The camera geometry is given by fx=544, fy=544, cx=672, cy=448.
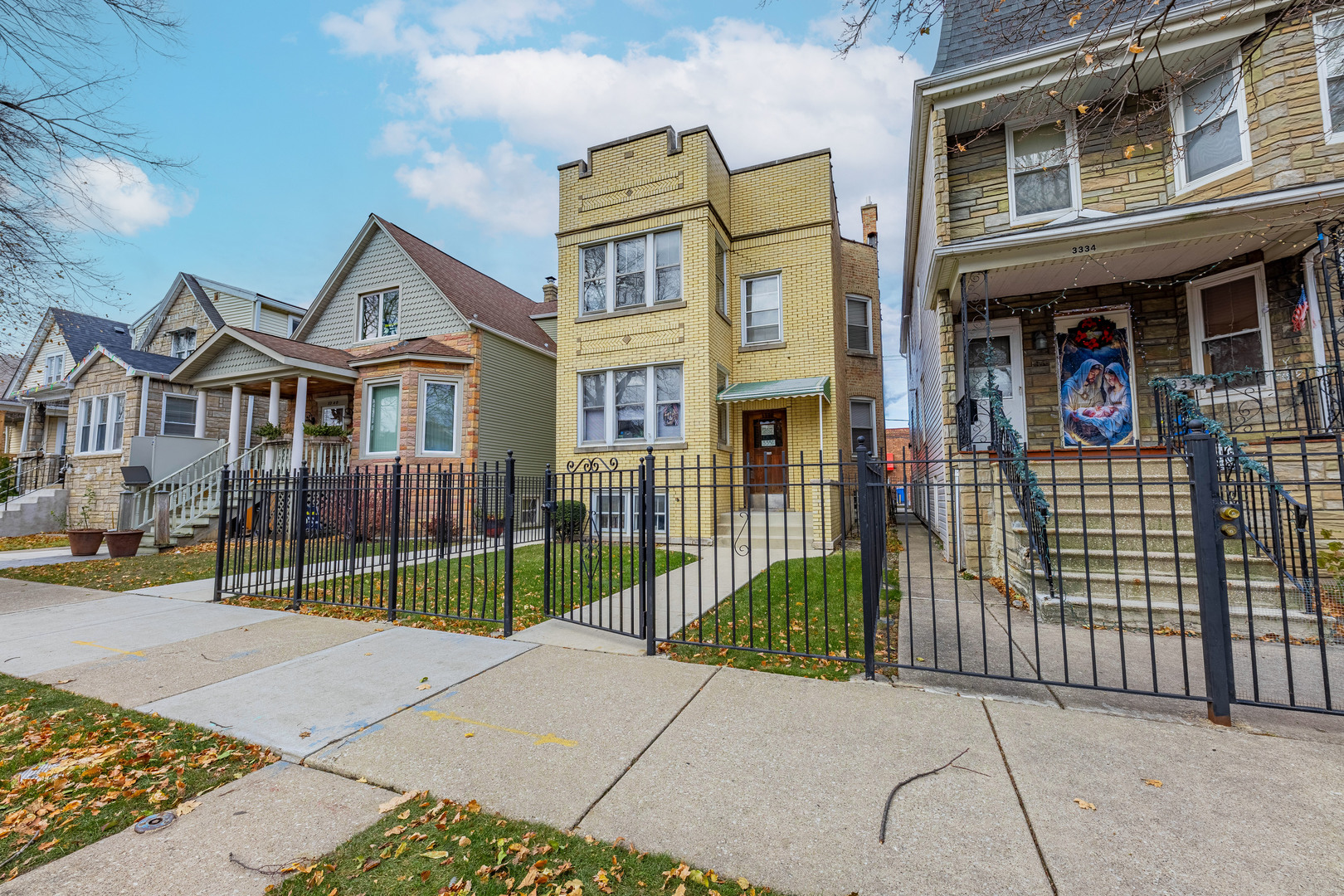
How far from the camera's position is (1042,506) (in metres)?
5.95

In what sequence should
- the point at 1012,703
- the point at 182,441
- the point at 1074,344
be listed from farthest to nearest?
the point at 182,441, the point at 1074,344, the point at 1012,703

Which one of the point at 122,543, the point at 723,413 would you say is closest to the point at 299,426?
the point at 122,543

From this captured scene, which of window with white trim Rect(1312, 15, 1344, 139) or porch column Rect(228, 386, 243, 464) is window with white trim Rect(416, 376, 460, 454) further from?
window with white trim Rect(1312, 15, 1344, 139)

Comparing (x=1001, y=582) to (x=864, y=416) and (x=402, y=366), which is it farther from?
(x=402, y=366)

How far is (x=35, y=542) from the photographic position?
546 inches

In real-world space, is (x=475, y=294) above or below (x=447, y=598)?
above

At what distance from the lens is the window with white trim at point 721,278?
1259cm

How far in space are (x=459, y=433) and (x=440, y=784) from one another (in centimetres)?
1224

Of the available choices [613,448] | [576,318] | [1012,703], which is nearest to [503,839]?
[1012,703]

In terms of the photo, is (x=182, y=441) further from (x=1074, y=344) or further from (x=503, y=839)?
(x=1074, y=344)

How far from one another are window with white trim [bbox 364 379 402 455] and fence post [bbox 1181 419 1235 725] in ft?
47.2

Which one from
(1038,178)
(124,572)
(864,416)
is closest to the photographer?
(124,572)

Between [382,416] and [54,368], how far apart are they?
66.9 ft

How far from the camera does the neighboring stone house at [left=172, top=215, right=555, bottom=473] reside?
13.6 m
